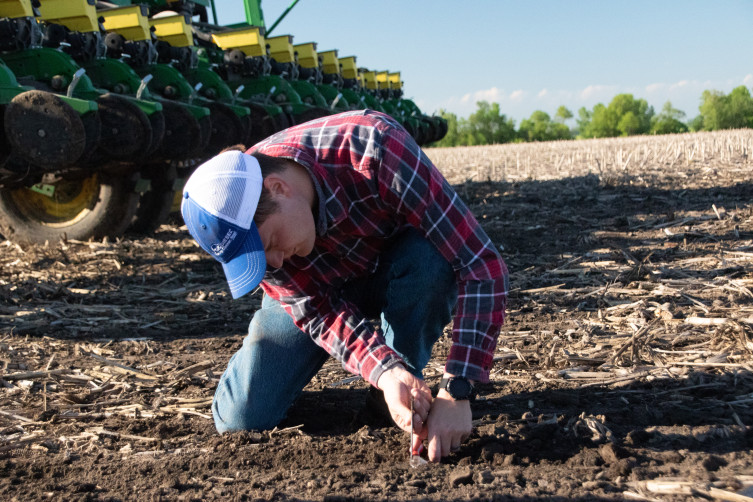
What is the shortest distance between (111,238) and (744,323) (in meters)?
5.04

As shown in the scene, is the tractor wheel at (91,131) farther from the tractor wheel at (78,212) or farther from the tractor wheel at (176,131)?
the tractor wheel at (78,212)

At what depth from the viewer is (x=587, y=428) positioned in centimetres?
221

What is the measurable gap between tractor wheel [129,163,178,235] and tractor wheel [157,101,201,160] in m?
0.61

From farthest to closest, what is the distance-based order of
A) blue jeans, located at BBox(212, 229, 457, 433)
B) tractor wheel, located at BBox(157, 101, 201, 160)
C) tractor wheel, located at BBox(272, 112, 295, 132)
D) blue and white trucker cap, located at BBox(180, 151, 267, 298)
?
tractor wheel, located at BBox(272, 112, 295, 132), tractor wheel, located at BBox(157, 101, 201, 160), blue jeans, located at BBox(212, 229, 457, 433), blue and white trucker cap, located at BBox(180, 151, 267, 298)

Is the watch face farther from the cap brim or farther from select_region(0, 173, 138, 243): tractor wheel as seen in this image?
select_region(0, 173, 138, 243): tractor wheel

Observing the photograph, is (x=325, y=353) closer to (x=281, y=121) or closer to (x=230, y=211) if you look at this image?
(x=230, y=211)

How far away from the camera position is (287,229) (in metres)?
1.88

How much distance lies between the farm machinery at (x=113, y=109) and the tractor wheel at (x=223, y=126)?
0.01 m

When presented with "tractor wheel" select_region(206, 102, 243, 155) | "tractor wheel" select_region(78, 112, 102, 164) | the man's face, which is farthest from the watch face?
"tractor wheel" select_region(206, 102, 243, 155)

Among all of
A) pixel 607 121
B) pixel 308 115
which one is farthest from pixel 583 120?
pixel 308 115

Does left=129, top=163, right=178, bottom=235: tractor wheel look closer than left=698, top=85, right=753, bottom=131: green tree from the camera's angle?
Yes

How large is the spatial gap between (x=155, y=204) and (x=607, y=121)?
56.3 metres

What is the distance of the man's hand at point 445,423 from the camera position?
200 centimetres

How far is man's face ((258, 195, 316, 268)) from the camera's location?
6.11 feet
